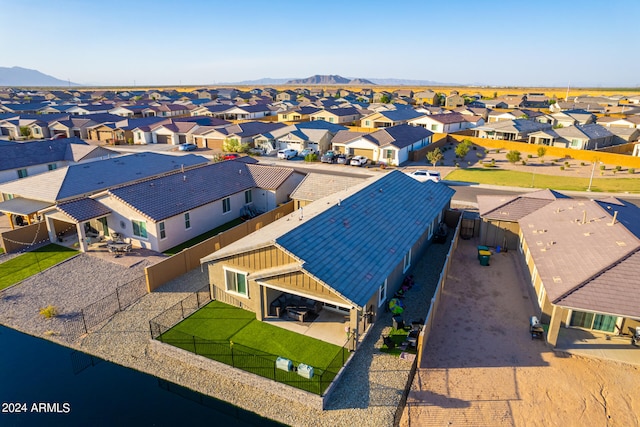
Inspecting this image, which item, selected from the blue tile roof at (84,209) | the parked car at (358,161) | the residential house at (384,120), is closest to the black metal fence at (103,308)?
the blue tile roof at (84,209)

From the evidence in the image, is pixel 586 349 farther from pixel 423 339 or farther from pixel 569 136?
pixel 569 136

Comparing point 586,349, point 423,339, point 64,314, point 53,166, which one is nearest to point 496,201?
point 586,349

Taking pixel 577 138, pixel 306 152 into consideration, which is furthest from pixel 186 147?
pixel 577 138

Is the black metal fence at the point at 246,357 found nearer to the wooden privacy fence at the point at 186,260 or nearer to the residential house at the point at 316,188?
the wooden privacy fence at the point at 186,260

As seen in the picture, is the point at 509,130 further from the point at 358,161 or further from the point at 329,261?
the point at 329,261

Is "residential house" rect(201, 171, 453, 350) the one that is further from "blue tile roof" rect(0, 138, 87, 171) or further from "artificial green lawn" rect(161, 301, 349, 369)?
"blue tile roof" rect(0, 138, 87, 171)

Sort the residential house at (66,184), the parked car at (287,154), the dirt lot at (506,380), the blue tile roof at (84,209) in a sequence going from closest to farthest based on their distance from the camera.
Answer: the dirt lot at (506,380)
the blue tile roof at (84,209)
the residential house at (66,184)
the parked car at (287,154)
